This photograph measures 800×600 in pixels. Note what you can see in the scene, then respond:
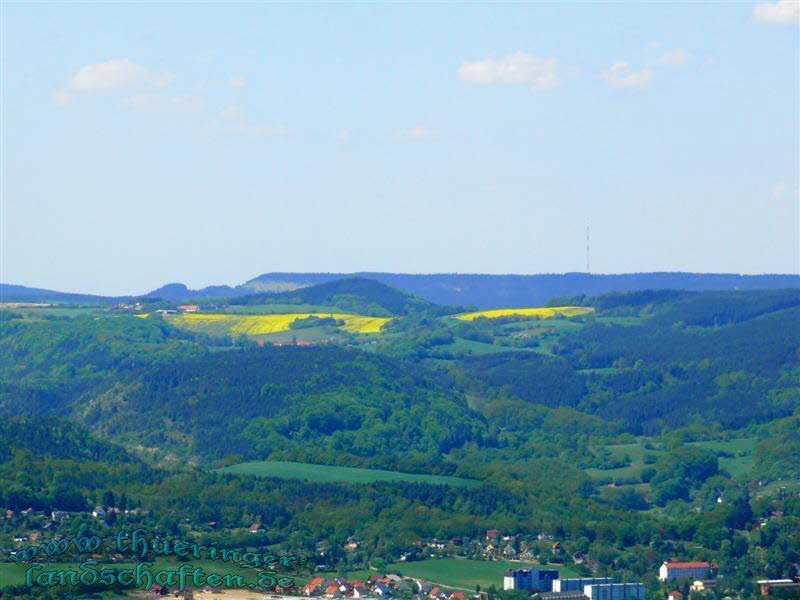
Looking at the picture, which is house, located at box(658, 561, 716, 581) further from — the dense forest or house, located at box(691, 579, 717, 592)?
the dense forest

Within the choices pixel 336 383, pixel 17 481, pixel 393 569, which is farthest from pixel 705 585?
pixel 336 383

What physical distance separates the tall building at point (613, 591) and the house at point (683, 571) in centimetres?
571

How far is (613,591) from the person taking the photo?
97.9 metres

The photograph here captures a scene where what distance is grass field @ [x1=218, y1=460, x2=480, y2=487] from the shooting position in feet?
435

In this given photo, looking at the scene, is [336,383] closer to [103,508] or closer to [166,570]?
[103,508]

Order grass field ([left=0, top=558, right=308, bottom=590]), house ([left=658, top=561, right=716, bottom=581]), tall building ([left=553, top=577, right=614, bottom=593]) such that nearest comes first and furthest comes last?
grass field ([left=0, top=558, right=308, bottom=590])
tall building ([left=553, top=577, right=614, bottom=593])
house ([left=658, top=561, right=716, bottom=581])

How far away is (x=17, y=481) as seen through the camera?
A: 114m

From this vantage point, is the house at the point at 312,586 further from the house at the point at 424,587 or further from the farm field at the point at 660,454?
the farm field at the point at 660,454

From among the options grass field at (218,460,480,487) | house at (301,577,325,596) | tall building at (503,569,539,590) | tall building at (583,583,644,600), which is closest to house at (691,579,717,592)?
tall building at (583,583,644,600)

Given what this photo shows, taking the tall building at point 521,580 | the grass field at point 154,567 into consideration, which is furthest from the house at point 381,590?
the tall building at point 521,580

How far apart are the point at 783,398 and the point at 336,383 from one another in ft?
113

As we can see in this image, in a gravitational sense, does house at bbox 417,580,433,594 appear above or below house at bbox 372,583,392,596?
below

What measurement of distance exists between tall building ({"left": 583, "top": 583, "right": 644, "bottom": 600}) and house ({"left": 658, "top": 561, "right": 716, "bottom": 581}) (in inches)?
225

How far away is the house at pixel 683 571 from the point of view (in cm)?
10512
